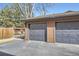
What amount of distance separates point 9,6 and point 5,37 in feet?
50.8

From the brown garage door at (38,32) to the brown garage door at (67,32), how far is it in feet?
6.75

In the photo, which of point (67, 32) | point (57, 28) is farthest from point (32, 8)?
point (67, 32)

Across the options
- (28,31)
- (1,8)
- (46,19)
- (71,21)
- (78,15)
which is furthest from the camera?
(1,8)

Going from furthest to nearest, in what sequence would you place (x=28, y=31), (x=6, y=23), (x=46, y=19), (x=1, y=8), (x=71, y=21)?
(x=1, y=8) → (x=6, y=23) → (x=28, y=31) → (x=46, y=19) → (x=71, y=21)

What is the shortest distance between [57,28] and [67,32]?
4.29 ft

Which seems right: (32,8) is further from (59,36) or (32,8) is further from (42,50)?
(42,50)

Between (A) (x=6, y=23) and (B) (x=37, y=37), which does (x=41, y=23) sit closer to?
(B) (x=37, y=37)

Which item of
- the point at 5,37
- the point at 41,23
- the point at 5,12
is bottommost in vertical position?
the point at 5,37

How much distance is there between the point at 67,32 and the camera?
1552 centimetres

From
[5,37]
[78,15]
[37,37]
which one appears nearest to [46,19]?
[37,37]

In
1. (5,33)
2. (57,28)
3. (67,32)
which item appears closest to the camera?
(67,32)

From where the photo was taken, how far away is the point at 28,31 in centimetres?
1944

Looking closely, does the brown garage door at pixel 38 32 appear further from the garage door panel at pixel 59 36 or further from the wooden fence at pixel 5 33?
the wooden fence at pixel 5 33

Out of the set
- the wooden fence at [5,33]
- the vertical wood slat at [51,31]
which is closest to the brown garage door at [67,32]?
the vertical wood slat at [51,31]
